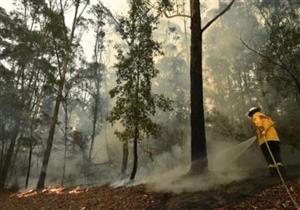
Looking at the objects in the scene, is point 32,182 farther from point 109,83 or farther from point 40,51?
point 109,83

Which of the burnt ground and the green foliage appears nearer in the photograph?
the burnt ground

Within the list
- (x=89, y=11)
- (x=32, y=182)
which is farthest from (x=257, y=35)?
(x=32, y=182)

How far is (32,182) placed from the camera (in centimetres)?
3659

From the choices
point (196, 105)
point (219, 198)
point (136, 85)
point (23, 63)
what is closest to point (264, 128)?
point (219, 198)

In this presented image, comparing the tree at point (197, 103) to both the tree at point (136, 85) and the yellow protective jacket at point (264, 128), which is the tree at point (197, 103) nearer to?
the yellow protective jacket at point (264, 128)

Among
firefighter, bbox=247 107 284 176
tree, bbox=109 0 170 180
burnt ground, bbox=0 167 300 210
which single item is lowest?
burnt ground, bbox=0 167 300 210

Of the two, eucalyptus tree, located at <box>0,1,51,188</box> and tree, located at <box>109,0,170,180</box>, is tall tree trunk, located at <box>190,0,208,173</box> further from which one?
eucalyptus tree, located at <box>0,1,51,188</box>

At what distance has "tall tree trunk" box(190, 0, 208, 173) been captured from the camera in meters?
10.0

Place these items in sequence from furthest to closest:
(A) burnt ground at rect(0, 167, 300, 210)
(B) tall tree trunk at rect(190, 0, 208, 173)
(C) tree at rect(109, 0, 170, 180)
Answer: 1. (C) tree at rect(109, 0, 170, 180)
2. (B) tall tree trunk at rect(190, 0, 208, 173)
3. (A) burnt ground at rect(0, 167, 300, 210)

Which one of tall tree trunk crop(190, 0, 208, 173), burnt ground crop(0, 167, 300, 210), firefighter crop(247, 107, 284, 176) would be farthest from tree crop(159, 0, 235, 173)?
firefighter crop(247, 107, 284, 176)

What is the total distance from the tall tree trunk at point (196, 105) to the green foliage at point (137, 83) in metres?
3.42

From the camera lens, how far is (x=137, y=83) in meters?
14.1

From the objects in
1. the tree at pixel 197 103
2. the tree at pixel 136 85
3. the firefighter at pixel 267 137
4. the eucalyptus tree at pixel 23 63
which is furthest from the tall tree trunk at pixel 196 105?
the eucalyptus tree at pixel 23 63

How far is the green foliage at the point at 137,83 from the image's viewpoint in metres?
13.6
